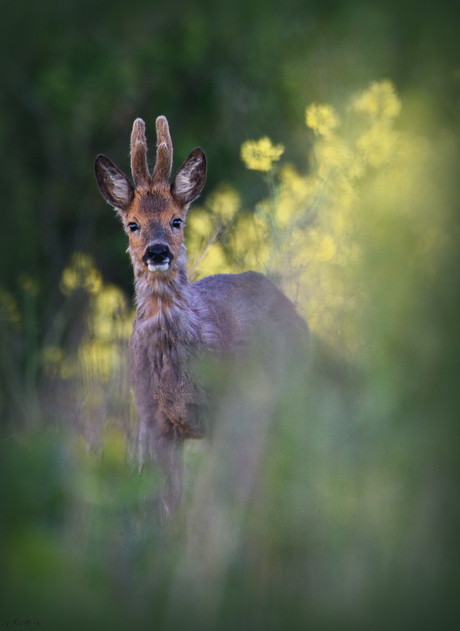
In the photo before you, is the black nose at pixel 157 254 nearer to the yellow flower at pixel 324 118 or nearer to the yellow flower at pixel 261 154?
the yellow flower at pixel 261 154

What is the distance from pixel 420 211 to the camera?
0.99 metres

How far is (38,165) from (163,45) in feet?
8.25

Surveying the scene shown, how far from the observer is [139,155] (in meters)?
4.77

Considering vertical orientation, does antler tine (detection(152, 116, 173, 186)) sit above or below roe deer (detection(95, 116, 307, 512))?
above

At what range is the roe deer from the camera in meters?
4.61

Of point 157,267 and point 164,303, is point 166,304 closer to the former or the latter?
point 164,303

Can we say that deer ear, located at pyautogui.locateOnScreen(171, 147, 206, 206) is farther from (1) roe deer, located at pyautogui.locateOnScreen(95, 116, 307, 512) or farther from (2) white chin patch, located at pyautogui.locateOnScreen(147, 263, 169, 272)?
(2) white chin patch, located at pyautogui.locateOnScreen(147, 263, 169, 272)

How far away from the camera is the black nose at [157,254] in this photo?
4.54 metres

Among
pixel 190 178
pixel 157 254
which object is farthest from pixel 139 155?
pixel 157 254

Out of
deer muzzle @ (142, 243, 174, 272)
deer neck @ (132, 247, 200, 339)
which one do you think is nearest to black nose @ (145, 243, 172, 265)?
deer muzzle @ (142, 243, 174, 272)

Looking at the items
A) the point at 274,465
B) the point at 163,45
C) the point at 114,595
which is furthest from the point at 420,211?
the point at 163,45

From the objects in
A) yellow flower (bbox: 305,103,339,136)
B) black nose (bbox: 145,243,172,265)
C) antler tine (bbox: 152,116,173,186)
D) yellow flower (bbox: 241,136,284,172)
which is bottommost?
yellow flower (bbox: 305,103,339,136)

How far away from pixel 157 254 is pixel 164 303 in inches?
15.5

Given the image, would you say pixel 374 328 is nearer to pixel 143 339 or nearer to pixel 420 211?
pixel 420 211
